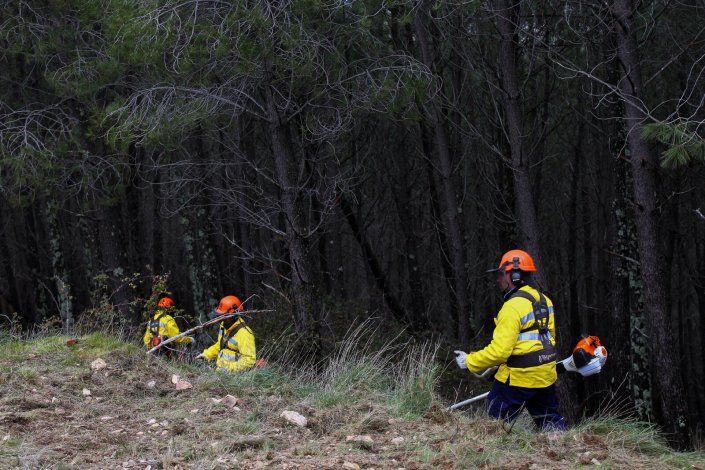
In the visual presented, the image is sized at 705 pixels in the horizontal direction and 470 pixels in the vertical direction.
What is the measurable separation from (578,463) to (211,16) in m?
7.11

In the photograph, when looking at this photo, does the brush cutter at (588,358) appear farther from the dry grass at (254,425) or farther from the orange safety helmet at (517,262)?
the orange safety helmet at (517,262)

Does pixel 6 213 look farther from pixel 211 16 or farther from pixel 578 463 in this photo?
pixel 578 463

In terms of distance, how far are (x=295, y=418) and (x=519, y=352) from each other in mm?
1993

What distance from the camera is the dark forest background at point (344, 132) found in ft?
32.1

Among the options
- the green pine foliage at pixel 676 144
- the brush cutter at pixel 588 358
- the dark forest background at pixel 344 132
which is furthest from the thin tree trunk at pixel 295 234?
the green pine foliage at pixel 676 144

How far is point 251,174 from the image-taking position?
774 inches

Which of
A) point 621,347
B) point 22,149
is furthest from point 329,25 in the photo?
point 621,347

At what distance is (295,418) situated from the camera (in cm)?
597

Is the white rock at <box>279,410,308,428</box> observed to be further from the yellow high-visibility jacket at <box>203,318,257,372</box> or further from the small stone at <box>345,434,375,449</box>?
the yellow high-visibility jacket at <box>203,318,257,372</box>

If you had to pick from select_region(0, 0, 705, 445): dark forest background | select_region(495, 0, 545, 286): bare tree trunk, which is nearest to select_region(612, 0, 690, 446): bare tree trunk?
select_region(0, 0, 705, 445): dark forest background

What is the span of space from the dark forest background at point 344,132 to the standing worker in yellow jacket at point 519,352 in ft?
5.76

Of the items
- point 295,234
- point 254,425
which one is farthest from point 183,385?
point 295,234

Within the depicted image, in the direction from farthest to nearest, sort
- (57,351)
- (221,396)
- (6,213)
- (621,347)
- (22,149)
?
1. (6,213)
2. (621,347)
3. (22,149)
4. (57,351)
5. (221,396)

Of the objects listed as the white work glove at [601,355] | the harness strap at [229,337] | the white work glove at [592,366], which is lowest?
the white work glove at [592,366]
